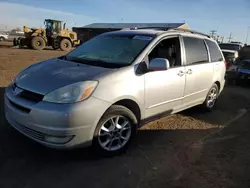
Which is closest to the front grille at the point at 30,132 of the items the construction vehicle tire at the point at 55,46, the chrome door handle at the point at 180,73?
the chrome door handle at the point at 180,73

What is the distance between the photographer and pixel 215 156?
3955mm

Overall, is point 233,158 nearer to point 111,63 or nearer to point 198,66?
point 198,66

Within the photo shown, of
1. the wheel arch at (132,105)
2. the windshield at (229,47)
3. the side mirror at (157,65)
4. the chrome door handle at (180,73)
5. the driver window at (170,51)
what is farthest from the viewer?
the windshield at (229,47)

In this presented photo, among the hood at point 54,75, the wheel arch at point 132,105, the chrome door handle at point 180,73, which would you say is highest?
the hood at point 54,75

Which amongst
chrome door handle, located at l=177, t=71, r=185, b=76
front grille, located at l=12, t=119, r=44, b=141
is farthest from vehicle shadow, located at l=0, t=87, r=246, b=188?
chrome door handle, located at l=177, t=71, r=185, b=76

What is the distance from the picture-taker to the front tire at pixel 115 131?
3486 mm

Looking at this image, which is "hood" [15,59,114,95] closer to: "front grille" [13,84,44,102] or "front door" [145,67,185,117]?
"front grille" [13,84,44,102]

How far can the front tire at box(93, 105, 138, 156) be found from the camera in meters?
3.49

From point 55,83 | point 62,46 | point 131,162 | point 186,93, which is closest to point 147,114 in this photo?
point 131,162

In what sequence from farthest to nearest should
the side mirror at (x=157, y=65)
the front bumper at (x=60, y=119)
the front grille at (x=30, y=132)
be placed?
the side mirror at (x=157, y=65) → the front grille at (x=30, y=132) → the front bumper at (x=60, y=119)

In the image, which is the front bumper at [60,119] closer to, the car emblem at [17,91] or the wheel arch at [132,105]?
the car emblem at [17,91]

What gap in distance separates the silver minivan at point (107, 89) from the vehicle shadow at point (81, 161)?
276 mm

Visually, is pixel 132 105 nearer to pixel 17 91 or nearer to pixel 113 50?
pixel 113 50

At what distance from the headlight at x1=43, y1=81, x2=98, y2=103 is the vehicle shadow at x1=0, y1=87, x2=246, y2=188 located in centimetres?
89
